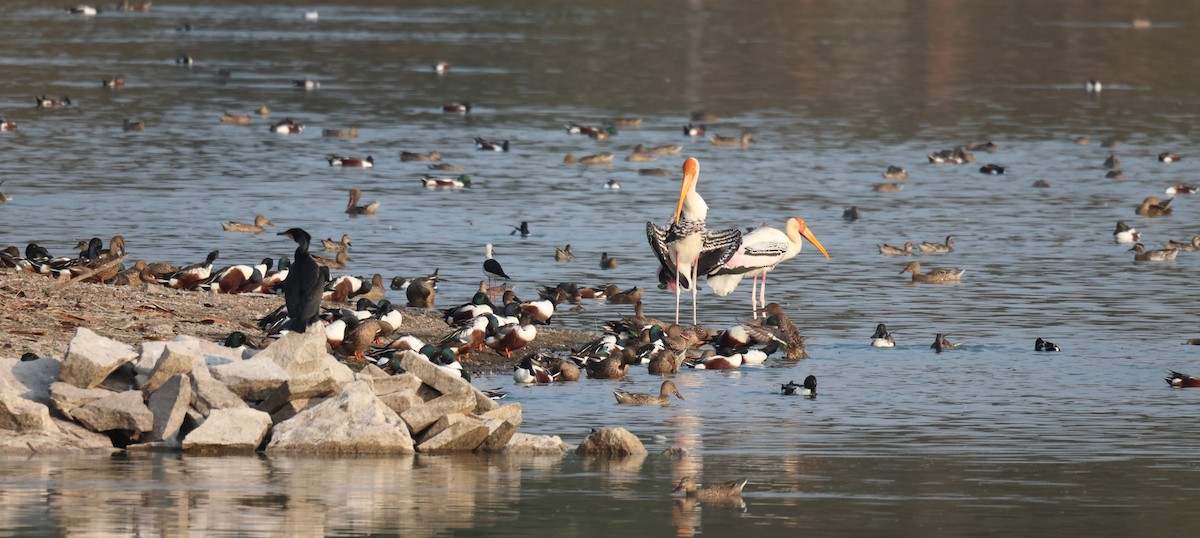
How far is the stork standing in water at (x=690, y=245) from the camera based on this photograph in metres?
21.7

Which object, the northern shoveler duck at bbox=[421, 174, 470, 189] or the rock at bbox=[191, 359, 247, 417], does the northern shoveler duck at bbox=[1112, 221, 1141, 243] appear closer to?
the northern shoveler duck at bbox=[421, 174, 470, 189]

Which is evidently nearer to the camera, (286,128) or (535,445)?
(535,445)

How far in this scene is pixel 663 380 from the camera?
720 inches

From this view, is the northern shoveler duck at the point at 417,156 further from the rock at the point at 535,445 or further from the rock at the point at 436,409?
the rock at the point at 535,445

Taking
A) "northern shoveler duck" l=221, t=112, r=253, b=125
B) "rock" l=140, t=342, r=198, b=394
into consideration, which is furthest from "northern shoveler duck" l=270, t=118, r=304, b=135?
"rock" l=140, t=342, r=198, b=394

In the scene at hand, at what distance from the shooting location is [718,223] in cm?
3022

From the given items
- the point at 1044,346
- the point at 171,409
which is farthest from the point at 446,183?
the point at 171,409

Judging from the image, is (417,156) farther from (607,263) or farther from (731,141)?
(607,263)

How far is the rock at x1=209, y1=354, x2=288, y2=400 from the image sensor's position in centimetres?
1426

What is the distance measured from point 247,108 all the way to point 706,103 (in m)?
12.0

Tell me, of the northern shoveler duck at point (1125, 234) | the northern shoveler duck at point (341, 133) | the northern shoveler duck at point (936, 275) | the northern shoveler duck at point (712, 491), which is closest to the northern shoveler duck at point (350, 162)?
the northern shoveler duck at point (341, 133)

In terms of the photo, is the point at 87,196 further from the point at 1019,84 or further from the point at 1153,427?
the point at 1019,84

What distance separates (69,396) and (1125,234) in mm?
19093

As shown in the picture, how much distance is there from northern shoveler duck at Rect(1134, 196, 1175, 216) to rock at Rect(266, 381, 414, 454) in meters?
21.5
